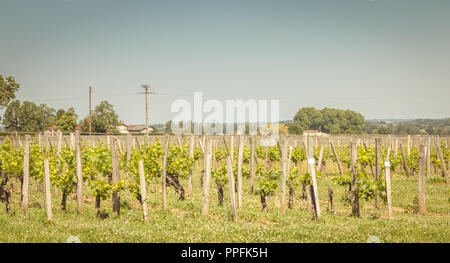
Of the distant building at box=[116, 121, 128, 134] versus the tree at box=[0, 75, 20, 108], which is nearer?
the tree at box=[0, 75, 20, 108]

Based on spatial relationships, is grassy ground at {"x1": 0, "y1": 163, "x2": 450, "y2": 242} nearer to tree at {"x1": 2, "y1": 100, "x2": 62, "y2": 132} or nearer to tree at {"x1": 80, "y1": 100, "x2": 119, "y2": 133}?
tree at {"x1": 80, "y1": 100, "x2": 119, "y2": 133}

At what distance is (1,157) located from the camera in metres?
12.2

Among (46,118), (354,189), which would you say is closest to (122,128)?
(46,118)

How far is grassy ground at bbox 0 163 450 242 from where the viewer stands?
25.3 ft

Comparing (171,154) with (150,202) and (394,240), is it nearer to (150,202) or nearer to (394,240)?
(150,202)

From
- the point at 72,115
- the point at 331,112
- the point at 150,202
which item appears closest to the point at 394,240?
the point at 150,202

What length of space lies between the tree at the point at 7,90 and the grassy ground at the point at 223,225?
38.4m

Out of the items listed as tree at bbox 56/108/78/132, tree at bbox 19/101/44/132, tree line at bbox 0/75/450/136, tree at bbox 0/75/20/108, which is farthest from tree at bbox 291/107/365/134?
tree at bbox 0/75/20/108

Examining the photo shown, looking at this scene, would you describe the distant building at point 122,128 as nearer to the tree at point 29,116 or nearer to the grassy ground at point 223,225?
the tree at point 29,116

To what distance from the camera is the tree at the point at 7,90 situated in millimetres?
44438

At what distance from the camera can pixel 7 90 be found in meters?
45.3

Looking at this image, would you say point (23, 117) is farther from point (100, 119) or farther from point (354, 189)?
point (354, 189)

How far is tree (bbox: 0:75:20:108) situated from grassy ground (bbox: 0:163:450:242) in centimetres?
3836

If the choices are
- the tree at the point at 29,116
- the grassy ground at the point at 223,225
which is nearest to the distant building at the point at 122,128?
the tree at the point at 29,116
